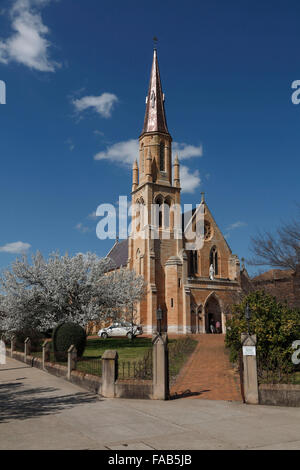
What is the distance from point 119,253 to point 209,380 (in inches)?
1839

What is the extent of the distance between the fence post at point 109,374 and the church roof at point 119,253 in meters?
41.3

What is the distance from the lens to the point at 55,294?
26141 millimetres

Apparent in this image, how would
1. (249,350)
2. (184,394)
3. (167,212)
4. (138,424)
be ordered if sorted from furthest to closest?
(167,212), (184,394), (249,350), (138,424)

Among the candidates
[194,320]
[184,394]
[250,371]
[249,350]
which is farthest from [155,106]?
[250,371]

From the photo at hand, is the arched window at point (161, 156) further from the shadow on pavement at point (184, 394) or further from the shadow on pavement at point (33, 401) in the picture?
the shadow on pavement at point (184, 394)

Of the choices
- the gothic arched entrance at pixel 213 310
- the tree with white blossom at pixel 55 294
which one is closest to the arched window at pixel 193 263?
the gothic arched entrance at pixel 213 310

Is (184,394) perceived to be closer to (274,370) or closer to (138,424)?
(274,370)

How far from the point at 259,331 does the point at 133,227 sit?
108 ft

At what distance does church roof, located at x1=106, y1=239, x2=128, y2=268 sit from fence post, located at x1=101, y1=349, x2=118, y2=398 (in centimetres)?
4127

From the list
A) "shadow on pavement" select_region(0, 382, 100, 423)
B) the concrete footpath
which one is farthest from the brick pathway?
"shadow on pavement" select_region(0, 382, 100, 423)

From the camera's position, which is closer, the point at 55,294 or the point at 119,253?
the point at 55,294

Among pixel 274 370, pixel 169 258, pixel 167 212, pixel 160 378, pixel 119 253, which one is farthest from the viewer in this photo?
pixel 119 253

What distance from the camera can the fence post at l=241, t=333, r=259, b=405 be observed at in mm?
10867

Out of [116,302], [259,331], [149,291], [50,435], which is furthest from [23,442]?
[149,291]
